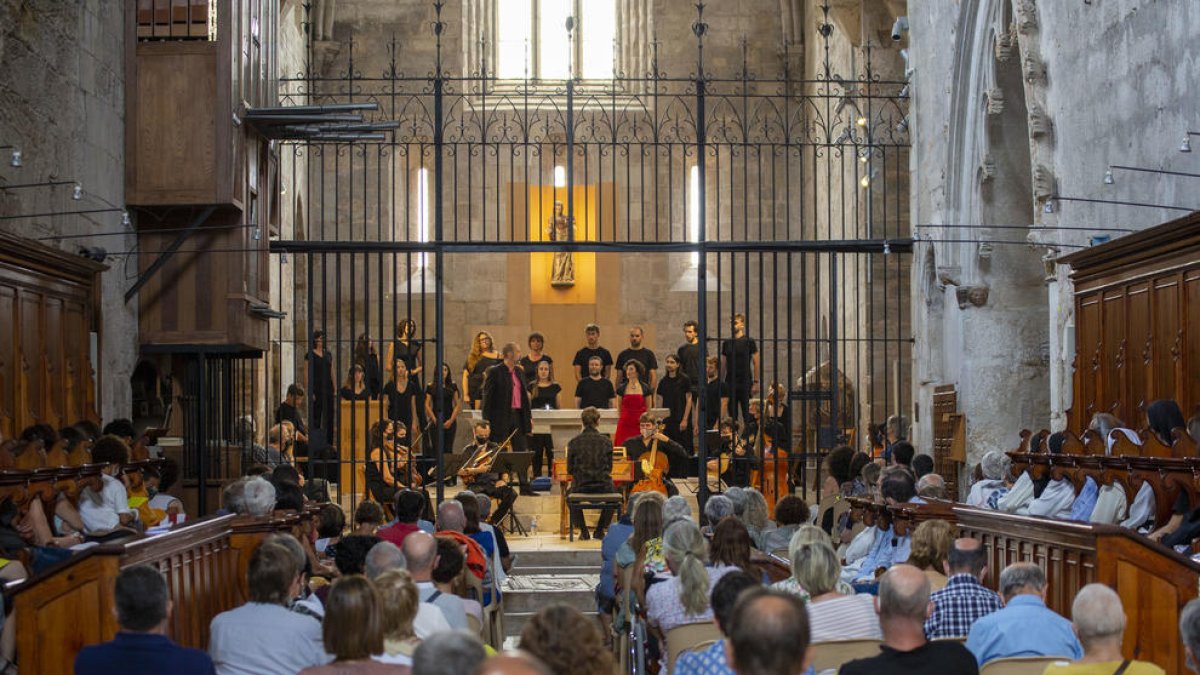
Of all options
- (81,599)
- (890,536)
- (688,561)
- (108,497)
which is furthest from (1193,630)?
(108,497)

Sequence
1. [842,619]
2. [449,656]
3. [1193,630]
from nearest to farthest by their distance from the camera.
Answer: [449,656] < [1193,630] < [842,619]

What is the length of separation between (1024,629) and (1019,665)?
0.27 meters

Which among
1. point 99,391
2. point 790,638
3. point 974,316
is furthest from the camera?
point 974,316

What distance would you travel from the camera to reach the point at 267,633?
485 cm

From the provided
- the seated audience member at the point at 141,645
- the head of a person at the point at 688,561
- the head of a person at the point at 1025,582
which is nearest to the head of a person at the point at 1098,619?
the head of a person at the point at 1025,582

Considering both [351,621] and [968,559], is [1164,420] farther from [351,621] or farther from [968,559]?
[351,621]

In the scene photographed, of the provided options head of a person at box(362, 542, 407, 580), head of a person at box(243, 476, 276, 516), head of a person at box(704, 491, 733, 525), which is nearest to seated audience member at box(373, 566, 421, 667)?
head of a person at box(362, 542, 407, 580)

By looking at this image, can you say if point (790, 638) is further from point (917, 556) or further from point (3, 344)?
point (3, 344)

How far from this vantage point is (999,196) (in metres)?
12.7

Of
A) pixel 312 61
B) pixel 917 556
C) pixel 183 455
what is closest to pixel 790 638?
pixel 917 556

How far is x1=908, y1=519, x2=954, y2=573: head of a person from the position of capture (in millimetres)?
5945

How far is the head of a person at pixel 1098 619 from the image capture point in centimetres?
408

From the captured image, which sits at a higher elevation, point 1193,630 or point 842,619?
point 1193,630

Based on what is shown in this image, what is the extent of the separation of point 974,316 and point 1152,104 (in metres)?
4.04
